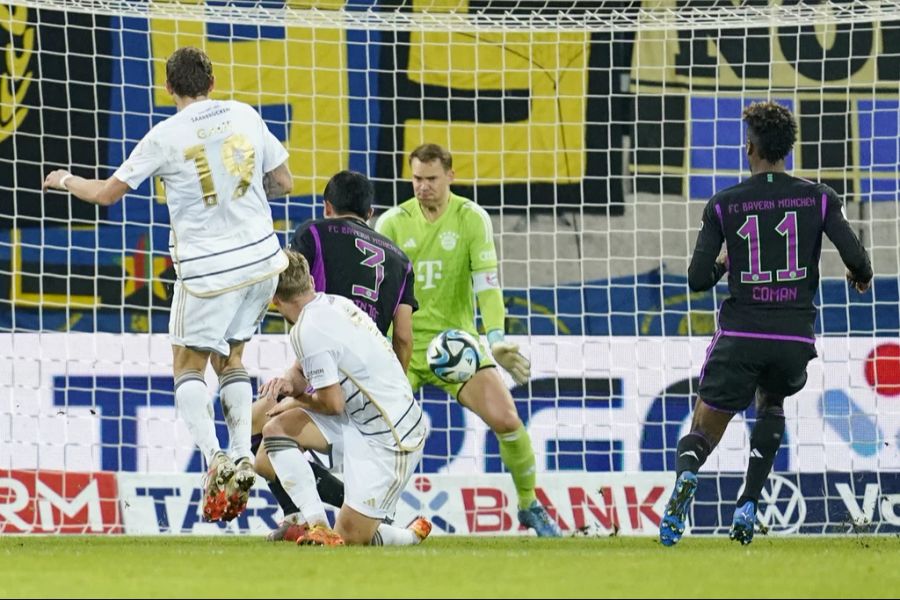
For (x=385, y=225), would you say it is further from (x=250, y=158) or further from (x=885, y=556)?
(x=885, y=556)

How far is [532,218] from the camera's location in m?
11.3

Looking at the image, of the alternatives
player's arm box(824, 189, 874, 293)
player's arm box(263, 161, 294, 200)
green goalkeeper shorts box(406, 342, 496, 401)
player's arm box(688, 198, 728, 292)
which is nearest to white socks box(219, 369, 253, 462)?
player's arm box(263, 161, 294, 200)

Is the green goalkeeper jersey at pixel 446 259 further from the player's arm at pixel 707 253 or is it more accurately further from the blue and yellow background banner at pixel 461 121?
the blue and yellow background banner at pixel 461 121

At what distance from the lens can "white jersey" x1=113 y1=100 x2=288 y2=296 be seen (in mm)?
6621

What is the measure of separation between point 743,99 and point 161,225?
12.6 feet

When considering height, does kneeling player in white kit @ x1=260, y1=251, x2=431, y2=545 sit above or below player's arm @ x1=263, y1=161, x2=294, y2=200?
below

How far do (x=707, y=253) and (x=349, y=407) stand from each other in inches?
60.6

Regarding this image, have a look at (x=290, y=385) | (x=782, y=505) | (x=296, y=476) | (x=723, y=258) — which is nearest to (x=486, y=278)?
(x=723, y=258)

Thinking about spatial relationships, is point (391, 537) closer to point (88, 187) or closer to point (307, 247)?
point (307, 247)

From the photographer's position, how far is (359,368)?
6.61m

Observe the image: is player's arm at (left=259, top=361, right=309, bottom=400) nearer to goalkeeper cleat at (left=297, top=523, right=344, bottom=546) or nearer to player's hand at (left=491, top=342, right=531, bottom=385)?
goalkeeper cleat at (left=297, top=523, right=344, bottom=546)

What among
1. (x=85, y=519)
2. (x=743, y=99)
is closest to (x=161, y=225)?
(x=85, y=519)

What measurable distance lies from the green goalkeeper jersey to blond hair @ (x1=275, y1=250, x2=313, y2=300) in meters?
1.67

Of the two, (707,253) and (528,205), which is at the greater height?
(528,205)
